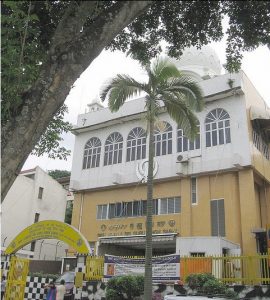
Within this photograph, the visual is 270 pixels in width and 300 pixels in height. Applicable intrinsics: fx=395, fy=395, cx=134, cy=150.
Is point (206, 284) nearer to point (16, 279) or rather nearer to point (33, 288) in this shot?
point (33, 288)

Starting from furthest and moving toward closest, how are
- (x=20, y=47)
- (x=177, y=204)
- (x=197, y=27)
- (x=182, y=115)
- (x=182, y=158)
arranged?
(x=177, y=204) → (x=182, y=158) → (x=182, y=115) → (x=197, y=27) → (x=20, y=47)

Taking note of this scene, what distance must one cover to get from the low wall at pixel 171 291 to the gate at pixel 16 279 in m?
1.81

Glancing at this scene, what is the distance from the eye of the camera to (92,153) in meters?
28.1

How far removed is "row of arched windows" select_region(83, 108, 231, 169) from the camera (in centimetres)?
2288

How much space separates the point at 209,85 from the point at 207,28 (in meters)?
15.6

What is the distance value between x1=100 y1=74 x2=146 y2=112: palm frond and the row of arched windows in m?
8.03

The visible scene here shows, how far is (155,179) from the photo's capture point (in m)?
24.4

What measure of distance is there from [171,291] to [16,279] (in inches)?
196

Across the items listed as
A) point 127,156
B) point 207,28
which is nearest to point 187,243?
point 127,156

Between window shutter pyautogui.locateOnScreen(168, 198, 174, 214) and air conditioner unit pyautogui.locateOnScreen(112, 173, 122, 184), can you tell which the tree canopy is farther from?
air conditioner unit pyautogui.locateOnScreen(112, 173, 122, 184)

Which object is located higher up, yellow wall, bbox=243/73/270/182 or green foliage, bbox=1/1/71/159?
yellow wall, bbox=243/73/270/182

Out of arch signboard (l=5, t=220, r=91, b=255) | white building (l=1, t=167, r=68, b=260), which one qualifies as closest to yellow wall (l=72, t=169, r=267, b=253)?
white building (l=1, t=167, r=68, b=260)

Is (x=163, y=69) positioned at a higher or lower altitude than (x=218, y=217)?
higher

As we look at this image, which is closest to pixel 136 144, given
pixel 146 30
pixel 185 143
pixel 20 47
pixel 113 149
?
pixel 113 149
